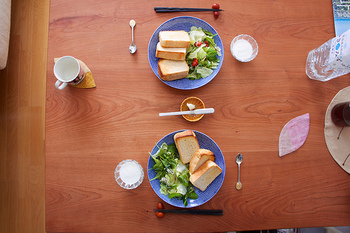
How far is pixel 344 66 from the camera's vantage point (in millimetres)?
1061

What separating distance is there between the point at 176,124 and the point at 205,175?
33 centimetres

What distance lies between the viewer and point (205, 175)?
1.13m

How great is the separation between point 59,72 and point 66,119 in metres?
0.27

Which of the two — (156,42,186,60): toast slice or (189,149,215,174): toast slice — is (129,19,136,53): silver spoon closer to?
(156,42,186,60): toast slice

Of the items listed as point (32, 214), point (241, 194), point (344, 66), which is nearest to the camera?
point (344, 66)

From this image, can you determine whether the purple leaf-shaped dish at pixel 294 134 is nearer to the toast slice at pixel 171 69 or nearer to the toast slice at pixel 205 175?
the toast slice at pixel 205 175

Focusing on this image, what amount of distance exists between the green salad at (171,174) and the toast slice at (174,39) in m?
0.56

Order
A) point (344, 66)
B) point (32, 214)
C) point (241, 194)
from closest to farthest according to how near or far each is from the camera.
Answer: point (344, 66) < point (241, 194) < point (32, 214)

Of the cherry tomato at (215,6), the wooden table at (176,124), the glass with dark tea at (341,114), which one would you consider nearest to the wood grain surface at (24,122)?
the wooden table at (176,124)

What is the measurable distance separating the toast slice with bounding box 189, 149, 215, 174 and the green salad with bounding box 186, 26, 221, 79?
0.43m

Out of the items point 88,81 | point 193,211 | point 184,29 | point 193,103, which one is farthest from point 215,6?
point 193,211

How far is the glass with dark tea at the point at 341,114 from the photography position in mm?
1178

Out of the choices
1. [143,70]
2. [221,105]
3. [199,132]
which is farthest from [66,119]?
[221,105]

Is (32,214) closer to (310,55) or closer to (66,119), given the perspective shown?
(66,119)
